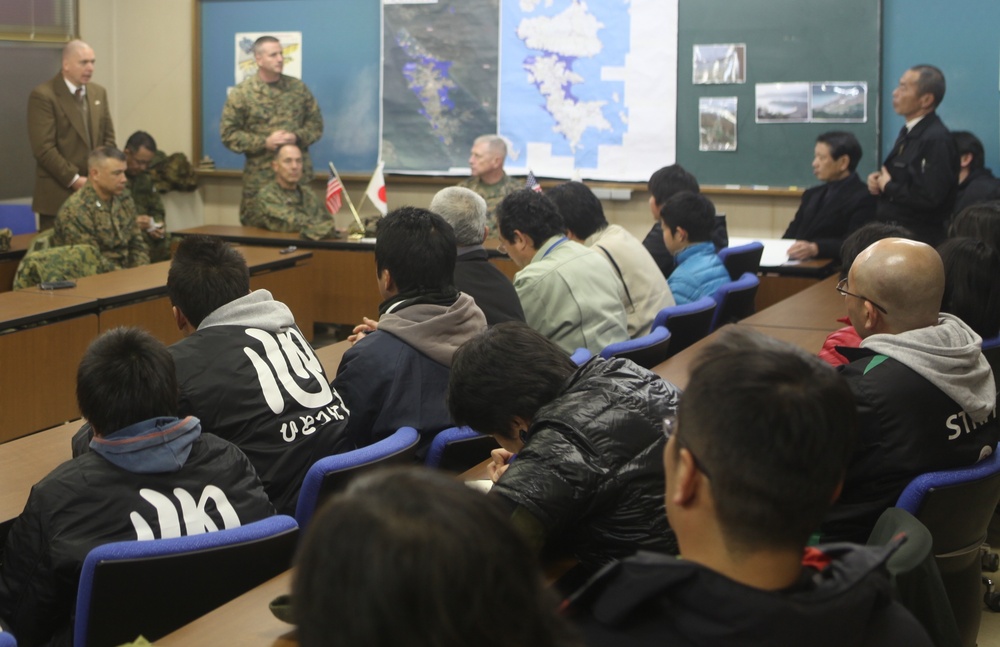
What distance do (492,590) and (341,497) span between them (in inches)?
5.1

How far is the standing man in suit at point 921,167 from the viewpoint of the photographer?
226 inches

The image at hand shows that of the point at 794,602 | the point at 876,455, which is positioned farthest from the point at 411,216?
the point at 794,602

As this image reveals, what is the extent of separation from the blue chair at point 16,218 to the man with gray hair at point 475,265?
14.8 ft

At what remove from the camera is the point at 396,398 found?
2.84 metres

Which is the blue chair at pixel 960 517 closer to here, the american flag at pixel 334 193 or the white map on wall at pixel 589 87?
the white map on wall at pixel 589 87

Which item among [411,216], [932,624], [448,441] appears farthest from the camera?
[411,216]

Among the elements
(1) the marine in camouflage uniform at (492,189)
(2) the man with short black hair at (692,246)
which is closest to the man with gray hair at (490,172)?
(1) the marine in camouflage uniform at (492,189)

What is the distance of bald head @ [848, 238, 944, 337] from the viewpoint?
2.37m

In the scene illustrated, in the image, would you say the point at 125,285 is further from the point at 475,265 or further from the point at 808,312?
the point at 808,312

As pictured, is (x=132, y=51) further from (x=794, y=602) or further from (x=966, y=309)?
(x=794, y=602)

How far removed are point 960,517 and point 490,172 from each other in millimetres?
5213

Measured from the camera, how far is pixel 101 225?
6.24m

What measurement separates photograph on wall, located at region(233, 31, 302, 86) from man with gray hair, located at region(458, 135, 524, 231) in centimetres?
221

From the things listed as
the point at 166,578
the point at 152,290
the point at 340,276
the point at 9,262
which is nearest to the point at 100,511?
the point at 166,578
